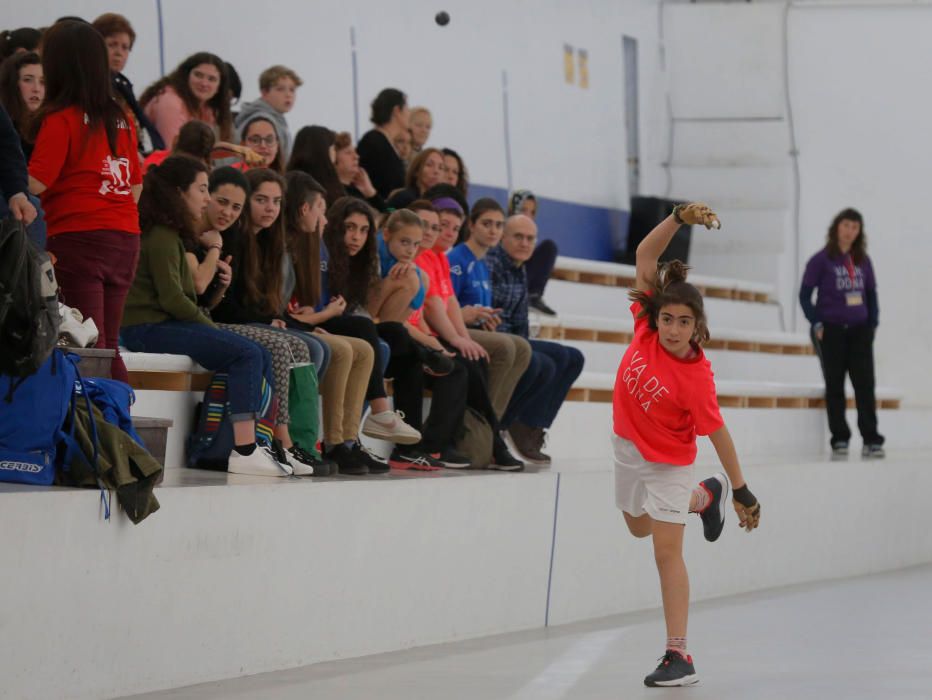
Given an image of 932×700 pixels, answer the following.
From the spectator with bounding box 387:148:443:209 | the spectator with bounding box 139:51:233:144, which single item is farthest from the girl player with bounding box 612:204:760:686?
the spectator with bounding box 387:148:443:209

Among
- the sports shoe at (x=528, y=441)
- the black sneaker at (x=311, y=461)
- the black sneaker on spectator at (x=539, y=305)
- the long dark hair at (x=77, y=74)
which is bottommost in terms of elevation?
the sports shoe at (x=528, y=441)

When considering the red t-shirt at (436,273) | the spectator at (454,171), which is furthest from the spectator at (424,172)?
the red t-shirt at (436,273)

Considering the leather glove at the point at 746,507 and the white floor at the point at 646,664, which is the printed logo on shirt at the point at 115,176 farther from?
the leather glove at the point at 746,507

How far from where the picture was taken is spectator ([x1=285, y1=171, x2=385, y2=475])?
463 cm

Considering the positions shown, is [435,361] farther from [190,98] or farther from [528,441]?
[190,98]

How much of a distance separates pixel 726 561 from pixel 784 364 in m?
3.53

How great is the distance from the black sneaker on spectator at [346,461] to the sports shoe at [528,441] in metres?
1.39

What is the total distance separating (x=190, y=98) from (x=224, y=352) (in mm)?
1792

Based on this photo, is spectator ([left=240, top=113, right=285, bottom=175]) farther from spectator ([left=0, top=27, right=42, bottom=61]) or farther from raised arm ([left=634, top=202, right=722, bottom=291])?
raised arm ([left=634, top=202, right=722, bottom=291])

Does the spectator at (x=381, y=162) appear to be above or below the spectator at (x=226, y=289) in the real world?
above

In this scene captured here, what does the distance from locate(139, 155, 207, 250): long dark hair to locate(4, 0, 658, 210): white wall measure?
6.89 feet

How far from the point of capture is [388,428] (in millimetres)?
4941

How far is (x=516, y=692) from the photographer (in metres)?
3.51

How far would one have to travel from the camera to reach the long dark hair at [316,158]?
5.63 m
